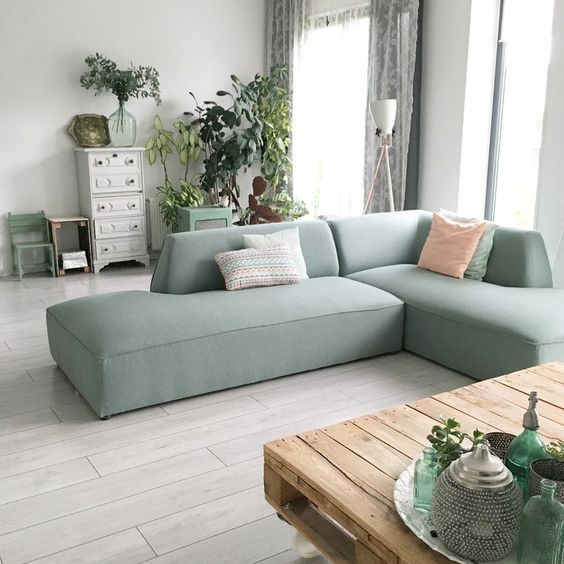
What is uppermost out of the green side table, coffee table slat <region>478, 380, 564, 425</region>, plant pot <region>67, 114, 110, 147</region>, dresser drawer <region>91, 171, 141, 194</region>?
plant pot <region>67, 114, 110, 147</region>

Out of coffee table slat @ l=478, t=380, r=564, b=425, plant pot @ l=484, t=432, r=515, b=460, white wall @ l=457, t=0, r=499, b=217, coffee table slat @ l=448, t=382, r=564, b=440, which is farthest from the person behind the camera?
white wall @ l=457, t=0, r=499, b=217

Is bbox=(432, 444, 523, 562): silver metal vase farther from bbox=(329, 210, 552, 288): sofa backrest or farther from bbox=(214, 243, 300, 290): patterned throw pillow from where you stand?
bbox=(329, 210, 552, 288): sofa backrest

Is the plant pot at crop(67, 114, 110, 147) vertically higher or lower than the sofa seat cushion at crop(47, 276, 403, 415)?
higher

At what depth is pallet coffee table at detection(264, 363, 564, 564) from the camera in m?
1.59

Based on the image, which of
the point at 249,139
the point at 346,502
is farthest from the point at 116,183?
the point at 346,502

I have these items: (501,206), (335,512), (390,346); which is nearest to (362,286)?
(390,346)

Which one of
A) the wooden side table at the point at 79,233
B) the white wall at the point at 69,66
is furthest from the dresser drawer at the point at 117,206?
the white wall at the point at 69,66

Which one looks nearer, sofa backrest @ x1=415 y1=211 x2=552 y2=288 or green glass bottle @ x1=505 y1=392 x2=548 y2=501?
green glass bottle @ x1=505 y1=392 x2=548 y2=501

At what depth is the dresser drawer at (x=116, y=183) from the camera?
5.92 meters

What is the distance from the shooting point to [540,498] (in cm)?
136

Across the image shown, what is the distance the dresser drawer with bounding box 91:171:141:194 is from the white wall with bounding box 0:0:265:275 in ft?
1.32

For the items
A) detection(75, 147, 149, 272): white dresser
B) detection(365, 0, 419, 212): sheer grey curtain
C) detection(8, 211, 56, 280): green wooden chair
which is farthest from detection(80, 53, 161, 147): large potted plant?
detection(365, 0, 419, 212): sheer grey curtain

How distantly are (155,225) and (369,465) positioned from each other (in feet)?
16.7

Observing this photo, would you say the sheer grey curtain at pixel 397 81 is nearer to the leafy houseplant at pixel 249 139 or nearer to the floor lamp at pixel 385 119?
the floor lamp at pixel 385 119
